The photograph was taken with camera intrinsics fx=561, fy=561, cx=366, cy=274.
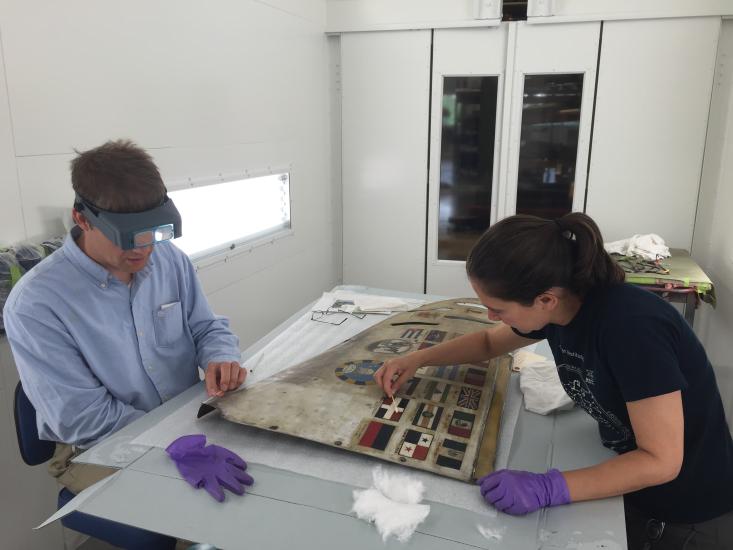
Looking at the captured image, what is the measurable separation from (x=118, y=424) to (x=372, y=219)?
2.83 m

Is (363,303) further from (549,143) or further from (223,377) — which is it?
(549,143)

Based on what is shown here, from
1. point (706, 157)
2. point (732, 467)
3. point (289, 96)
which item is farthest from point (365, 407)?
point (706, 157)

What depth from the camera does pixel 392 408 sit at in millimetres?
1290

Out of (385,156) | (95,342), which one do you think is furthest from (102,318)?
(385,156)

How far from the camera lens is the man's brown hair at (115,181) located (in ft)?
4.11

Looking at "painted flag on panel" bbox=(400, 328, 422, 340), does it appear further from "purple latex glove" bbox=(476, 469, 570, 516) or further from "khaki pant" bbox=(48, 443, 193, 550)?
"khaki pant" bbox=(48, 443, 193, 550)

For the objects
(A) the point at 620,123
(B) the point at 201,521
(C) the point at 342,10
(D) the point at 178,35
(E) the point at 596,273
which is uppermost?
(C) the point at 342,10

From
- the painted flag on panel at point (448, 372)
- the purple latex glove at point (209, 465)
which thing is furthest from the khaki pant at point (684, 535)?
the purple latex glove at point (209, 465)

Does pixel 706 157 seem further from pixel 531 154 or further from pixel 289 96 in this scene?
pixel 289 96

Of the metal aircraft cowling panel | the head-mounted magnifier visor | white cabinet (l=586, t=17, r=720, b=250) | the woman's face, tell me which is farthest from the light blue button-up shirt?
white cabinet (l=586, t=17, r=720, b=250)

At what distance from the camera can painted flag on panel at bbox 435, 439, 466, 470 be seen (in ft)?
3.64

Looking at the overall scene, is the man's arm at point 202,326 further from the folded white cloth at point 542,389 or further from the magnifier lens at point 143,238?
the folded white cloth at point 542,389

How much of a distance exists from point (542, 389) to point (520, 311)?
1.31 feet

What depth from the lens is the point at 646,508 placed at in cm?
122
